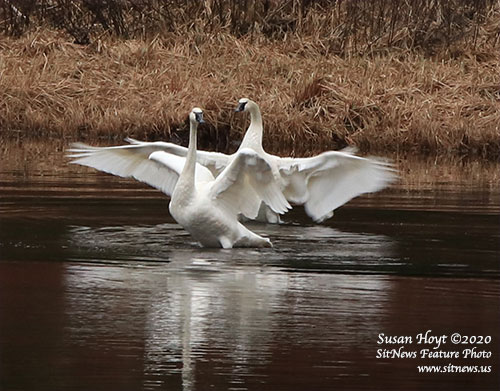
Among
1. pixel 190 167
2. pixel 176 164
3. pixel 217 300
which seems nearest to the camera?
pixel 217 300

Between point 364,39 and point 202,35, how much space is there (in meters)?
2.68

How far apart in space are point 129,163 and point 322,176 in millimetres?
1714

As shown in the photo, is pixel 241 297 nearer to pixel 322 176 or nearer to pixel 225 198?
pixel 225 198

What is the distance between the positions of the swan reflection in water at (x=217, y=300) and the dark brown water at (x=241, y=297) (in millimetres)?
15

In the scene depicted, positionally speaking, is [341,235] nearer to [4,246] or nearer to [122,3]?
[4,246]

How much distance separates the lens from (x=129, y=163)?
456 inches

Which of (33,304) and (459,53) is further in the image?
(459,53)

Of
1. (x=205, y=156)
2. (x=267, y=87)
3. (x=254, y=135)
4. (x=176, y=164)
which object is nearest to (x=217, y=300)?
(x=176, y=164)

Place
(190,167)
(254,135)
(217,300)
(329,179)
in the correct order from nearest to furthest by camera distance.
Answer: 1. (217,300)
2. (190,167)
3. (329,179)
4. (254,135)

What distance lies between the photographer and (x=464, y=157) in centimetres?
1734

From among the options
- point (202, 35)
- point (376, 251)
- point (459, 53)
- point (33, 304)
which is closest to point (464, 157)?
point (459, 53)

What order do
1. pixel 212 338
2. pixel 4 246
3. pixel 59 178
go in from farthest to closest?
pixel 59 178
pixel 4 246
pixel 212 338

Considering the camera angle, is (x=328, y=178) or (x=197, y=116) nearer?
(x=197, y=116)

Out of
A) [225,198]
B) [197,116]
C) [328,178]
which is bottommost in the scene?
[225,198]
